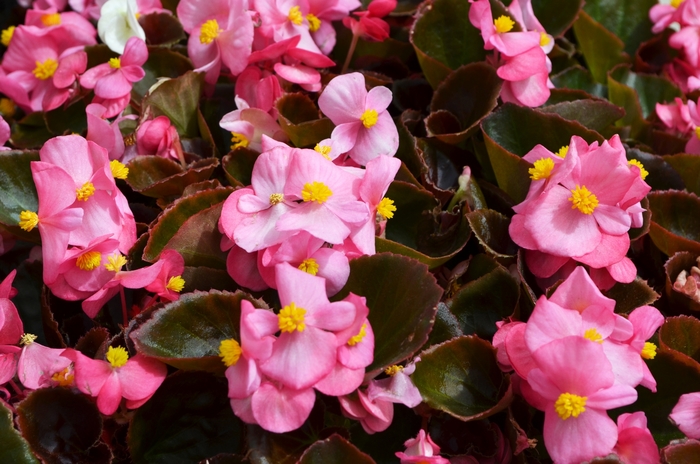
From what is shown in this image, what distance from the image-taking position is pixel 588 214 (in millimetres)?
679

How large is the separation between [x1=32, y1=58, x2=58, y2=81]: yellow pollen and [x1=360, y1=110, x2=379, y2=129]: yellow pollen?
493 mm

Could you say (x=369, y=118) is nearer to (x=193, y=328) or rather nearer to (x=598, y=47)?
(x=193, y=328)

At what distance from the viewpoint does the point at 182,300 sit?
625mm

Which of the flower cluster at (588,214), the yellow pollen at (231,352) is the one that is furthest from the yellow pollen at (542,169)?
the yellow pollen at (231,352)

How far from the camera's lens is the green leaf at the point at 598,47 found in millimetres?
1083

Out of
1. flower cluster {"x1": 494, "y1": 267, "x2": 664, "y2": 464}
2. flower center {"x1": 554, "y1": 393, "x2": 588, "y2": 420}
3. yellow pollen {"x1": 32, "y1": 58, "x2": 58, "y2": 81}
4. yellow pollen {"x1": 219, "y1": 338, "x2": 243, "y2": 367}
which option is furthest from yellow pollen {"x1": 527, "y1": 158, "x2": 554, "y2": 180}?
yellow pollen {"x1": 32, "y1": 58, "x2": 58, "y2": 81}

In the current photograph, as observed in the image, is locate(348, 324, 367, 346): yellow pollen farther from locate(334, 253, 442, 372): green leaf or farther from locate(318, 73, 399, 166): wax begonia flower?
locate(318, 73, 399, 166): wax begonia flower

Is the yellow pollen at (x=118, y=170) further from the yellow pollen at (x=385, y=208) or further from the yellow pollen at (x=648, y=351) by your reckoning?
the yellow pollen at (x=648, y=351)

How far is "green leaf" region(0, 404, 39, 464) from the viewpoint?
1.89ft

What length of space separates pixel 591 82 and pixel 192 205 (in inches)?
25.5

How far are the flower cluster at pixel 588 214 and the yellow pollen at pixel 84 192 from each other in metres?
0.44

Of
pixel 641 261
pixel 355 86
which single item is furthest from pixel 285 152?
pixel 641 261

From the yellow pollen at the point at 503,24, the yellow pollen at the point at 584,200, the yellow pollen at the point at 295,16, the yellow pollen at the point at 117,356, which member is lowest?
the yellow pollen at the point at 117,356

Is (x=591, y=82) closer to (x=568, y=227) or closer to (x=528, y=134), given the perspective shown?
(x=528, y=134)
